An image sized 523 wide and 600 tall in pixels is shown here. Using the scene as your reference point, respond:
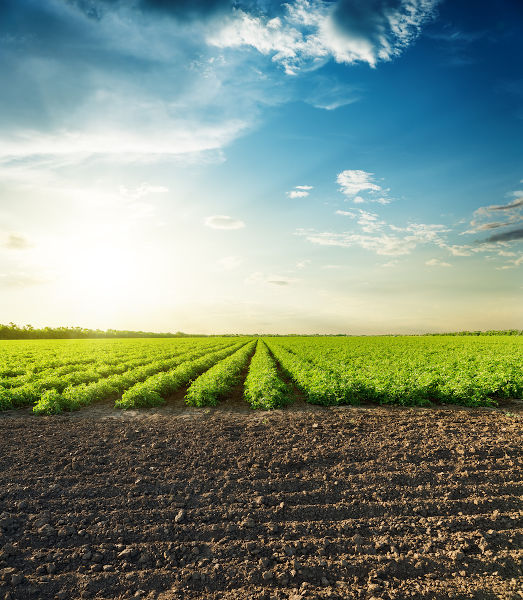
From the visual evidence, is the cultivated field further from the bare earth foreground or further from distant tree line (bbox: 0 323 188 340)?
distant tree line (bbox: 0 323 188 340)

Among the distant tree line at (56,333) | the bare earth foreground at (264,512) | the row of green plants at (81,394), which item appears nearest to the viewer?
the bare earth foreground at (264,512)

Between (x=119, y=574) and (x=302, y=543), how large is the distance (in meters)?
2.58

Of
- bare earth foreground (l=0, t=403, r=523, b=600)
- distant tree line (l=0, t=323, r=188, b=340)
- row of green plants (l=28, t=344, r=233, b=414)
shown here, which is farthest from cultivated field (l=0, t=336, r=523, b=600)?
distant tree line (l=0, t=323, r=188, b=340)

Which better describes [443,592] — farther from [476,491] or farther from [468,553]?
[476,491]

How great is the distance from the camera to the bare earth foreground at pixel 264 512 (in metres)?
5.02

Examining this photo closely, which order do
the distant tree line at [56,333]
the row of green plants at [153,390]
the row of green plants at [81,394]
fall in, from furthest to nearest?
the distant tree line at [56,333]
the row of green plants at [153,390]
the row of green plants at [81,394]

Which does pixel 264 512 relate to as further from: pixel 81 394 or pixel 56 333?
pixel 56 333

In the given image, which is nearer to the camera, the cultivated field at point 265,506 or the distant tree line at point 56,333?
the cultivated field at point 265,506

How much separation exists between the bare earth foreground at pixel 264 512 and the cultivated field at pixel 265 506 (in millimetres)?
26

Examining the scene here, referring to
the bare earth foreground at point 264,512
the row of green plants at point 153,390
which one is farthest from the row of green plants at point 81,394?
the bare earth foreground at point 264,512

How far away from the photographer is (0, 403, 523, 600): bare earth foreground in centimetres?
502

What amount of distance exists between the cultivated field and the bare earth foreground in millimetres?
26

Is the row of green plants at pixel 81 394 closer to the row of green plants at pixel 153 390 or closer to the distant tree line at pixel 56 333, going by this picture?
the row of green plants at pixel 153 390

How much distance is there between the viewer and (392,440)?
31.3ft
